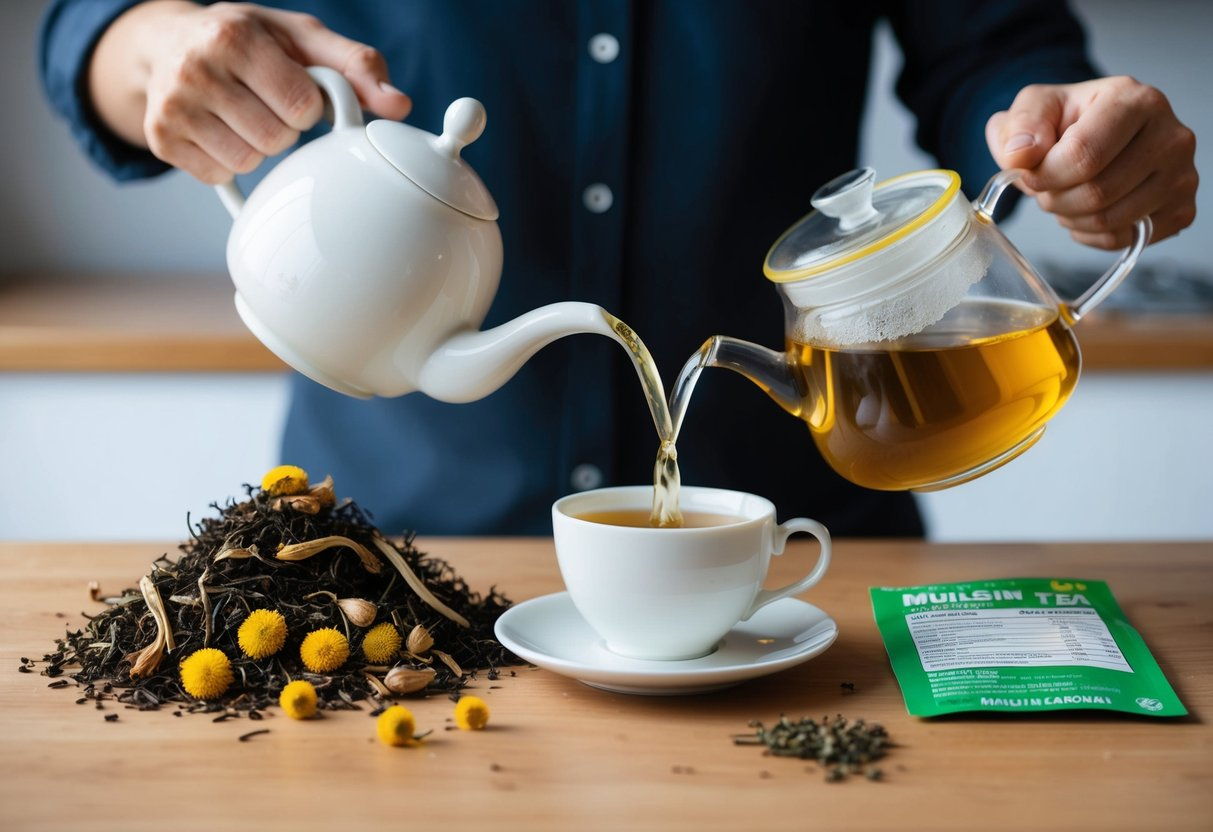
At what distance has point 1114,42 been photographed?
9.62ft

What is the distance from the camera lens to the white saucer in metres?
0.82

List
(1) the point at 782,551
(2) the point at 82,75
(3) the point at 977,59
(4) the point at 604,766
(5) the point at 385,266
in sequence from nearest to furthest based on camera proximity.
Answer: (4) the point at 604,766, (5) the point at 385,266, (1) the point at 782,551, (2) the point at 82,75, (3) the point at 977,59

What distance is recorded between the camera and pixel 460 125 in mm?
868

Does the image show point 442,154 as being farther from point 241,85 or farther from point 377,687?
point 377,687

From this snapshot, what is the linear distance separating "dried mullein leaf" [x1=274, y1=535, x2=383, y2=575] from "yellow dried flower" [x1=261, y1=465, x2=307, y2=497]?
6 cm

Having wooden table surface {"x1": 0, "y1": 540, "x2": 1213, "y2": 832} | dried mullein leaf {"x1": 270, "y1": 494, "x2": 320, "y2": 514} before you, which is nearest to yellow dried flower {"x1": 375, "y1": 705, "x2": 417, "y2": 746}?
wooden table surface {"x1": 0, "y1": 540, "x2": 1213, "y2": 832}

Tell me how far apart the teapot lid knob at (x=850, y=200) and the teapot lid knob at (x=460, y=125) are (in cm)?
26

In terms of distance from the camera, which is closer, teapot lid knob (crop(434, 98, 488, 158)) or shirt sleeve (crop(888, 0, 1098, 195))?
teapot lid knob (crop(434, 98, 488, 158))

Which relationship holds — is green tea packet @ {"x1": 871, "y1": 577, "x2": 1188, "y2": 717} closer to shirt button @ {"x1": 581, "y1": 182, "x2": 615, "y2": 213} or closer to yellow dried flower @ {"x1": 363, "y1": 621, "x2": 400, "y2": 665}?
yellow dried flower @ {"x1": 363, "y1": 621, "x2": 400, "y2": 665}

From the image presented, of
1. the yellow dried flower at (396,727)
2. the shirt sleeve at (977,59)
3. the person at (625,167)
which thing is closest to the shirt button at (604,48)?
the person at (625,167)

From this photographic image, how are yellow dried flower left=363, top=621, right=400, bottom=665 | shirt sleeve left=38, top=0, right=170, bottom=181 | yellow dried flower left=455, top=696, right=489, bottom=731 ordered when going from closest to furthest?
yellow dried flower left=455, top=696, right=489, bottom=731, yellow dried flower left=363, top=621, right=400, bottom=665, shirt sleeve left=38, top=0, right=170, bottom=181

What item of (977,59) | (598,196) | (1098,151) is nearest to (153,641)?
→ (598,196)

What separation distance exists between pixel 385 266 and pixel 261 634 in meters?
0.28

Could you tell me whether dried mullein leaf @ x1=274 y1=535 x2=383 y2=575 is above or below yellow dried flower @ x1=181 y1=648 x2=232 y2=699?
→ above
